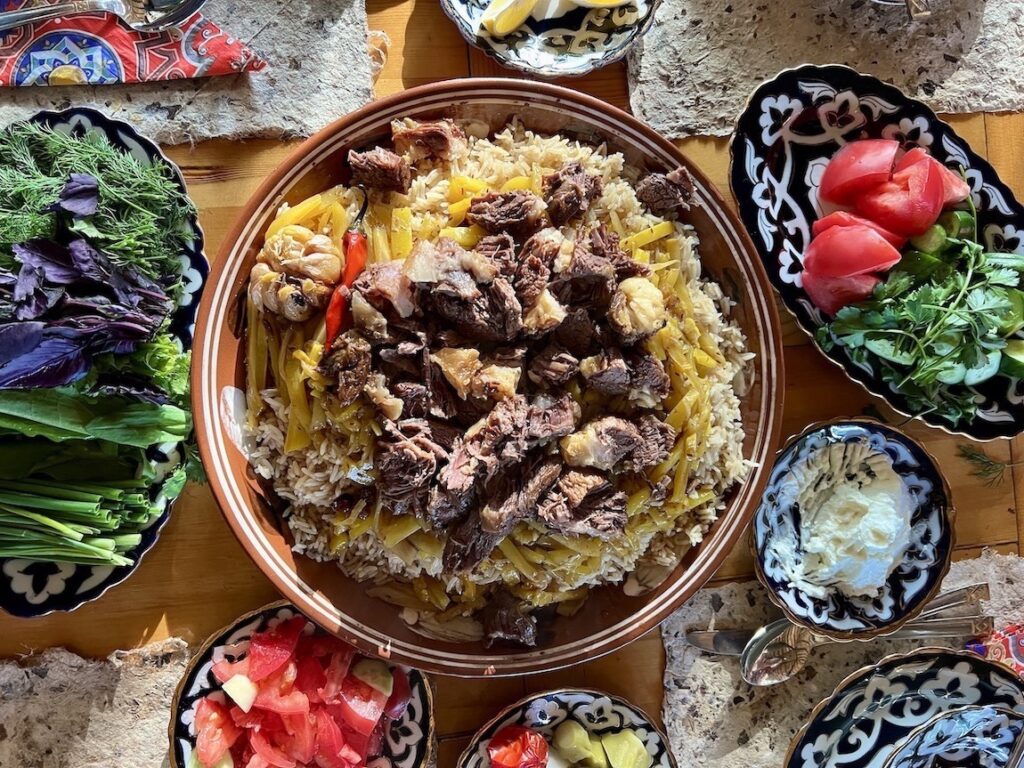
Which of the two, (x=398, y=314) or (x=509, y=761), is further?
(x=509, y=761)

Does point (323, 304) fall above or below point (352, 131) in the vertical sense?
below

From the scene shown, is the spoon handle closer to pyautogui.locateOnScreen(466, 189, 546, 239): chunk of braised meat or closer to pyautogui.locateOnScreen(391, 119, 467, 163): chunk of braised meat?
pyautogui.locateOnScreen(391, 119, 467, 163): chunk of braised meat

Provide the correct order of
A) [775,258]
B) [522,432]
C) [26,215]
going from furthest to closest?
[775,258] → [26,215] → [522,432]

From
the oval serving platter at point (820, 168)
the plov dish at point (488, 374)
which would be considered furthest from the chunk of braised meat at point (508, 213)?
the oval serving platter at point (820, 168)

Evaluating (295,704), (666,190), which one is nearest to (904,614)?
(666,190)

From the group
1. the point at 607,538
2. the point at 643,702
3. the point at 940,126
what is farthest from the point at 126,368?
the point at 940,126

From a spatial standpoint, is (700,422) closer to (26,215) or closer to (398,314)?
(398,314)

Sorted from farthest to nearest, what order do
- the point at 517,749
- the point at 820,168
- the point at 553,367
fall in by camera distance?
the point at 820,168
the point at 517,749
the point at 553,367

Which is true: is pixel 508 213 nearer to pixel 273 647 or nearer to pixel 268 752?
pixel 273 647

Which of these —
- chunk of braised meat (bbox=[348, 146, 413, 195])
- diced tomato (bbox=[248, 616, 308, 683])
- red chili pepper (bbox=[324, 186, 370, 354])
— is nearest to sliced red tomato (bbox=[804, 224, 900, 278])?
chunk of braised meat (bbox=[348, 146, 413, 195])
